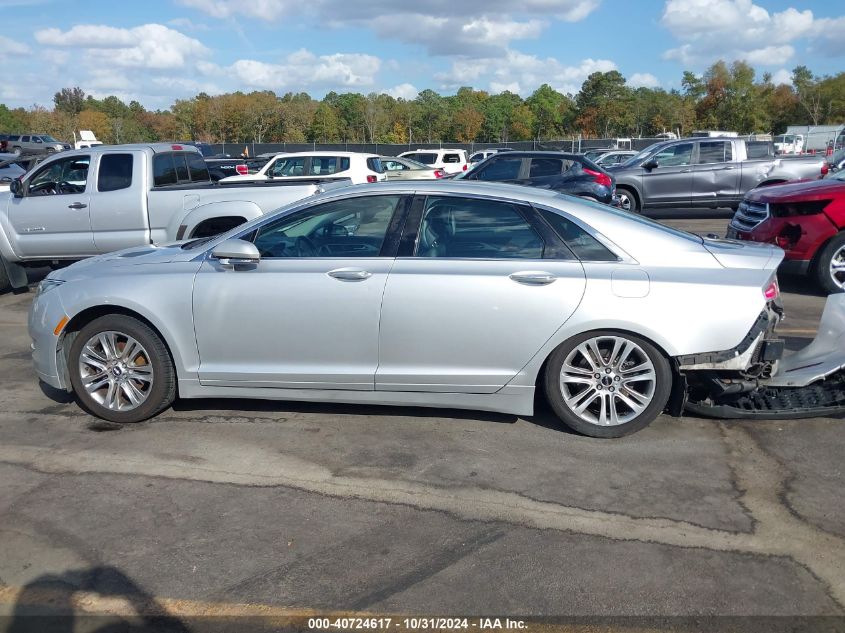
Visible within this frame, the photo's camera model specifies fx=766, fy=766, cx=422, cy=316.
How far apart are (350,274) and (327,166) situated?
42.4 feet

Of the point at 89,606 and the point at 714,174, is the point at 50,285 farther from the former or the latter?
the point at 714,174

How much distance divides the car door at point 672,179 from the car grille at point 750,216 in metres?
7.92

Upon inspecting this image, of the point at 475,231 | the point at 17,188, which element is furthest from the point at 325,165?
the point at 475,231

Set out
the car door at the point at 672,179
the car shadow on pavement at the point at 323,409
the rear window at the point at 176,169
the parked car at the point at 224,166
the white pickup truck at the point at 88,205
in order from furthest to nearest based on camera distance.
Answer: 1. the parked car at the point at 224,166
2. the car door at the point at 672,179
3. the rear window at the point at 176,169
4. the white pickup truck at the point at 88,205
5. the car shadow on pavement at the point at 323,409

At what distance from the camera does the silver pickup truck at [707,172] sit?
17.5 m

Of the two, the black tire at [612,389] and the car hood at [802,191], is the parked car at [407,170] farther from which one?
the black tire at [612,389]

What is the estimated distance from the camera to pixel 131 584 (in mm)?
3465

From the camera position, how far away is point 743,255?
16.5 feet

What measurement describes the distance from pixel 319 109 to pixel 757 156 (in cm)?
6626

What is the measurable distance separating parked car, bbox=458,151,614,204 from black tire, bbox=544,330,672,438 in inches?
443

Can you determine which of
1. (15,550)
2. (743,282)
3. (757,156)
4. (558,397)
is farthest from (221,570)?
(757,156)

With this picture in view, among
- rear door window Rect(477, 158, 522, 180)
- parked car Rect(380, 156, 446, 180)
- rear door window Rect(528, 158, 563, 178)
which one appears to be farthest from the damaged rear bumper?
parked car Rect(380, 156, 446, 180)

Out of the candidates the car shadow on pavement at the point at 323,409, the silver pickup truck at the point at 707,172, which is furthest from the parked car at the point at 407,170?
the car shadow on pavement at the point at 323,409

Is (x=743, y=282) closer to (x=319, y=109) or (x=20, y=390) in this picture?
(x=20, y=390)
